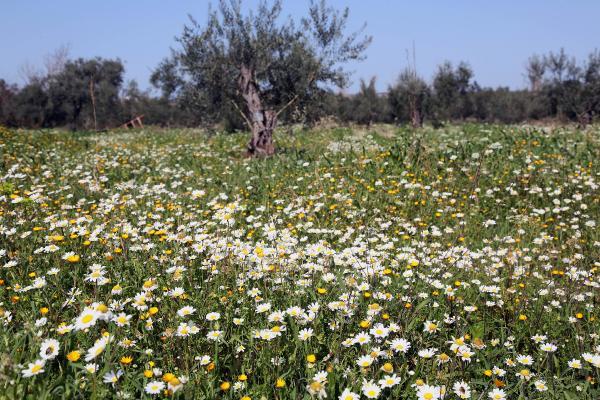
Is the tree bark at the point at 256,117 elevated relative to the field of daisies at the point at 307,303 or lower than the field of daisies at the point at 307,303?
elevated

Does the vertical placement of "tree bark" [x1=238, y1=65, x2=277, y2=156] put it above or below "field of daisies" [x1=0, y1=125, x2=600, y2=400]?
above

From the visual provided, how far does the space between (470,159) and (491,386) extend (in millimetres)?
8009

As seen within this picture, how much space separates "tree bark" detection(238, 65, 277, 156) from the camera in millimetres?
13586

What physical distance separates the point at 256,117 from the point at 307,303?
10632 mm

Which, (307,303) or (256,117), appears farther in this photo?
(256,117)

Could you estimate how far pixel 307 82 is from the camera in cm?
1402

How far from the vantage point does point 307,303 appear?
366 cm

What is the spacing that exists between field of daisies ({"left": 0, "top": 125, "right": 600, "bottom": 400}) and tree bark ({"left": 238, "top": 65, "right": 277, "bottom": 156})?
5.74 metres

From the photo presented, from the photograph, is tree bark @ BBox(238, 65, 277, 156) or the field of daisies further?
tree bark @ BBox(238, 65, 277, 156)

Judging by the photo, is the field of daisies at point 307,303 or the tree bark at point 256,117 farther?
the tree bark at point 256,117

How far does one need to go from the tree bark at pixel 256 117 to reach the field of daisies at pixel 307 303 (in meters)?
5.74

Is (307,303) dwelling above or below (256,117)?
below

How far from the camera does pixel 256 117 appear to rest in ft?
44.6

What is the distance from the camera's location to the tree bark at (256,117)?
44.6 ft
